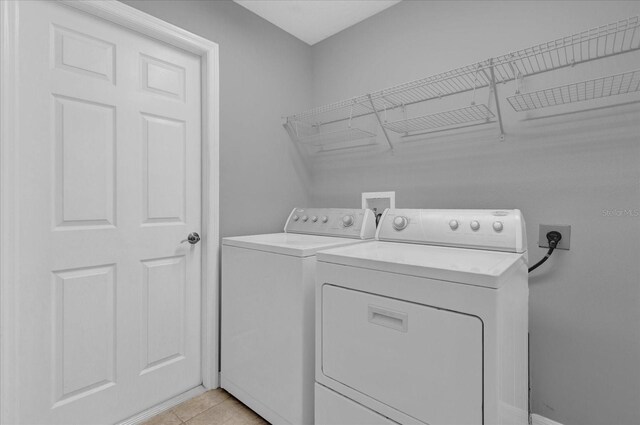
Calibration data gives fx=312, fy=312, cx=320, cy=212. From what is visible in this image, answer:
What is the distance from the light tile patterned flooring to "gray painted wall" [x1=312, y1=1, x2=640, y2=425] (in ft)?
4.88

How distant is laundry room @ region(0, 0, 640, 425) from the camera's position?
1.16 m

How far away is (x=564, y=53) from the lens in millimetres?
1442

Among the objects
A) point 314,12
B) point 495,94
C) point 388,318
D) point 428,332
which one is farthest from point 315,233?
point 314,12

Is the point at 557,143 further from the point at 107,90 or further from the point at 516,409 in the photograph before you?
the point at 107,90

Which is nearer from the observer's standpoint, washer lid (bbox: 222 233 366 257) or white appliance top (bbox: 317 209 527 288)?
white appliance top (bbox: 317 209 527 288)

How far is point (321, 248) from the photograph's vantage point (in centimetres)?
150

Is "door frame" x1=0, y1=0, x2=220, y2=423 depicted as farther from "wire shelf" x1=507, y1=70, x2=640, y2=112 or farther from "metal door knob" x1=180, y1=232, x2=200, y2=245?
"wire shelf" x1=507, y1=70, x2=640, y2=112

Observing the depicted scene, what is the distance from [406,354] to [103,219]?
1.49 meters

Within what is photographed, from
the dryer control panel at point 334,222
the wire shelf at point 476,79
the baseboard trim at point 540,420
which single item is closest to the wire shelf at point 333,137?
the wire shelf at point 476,79

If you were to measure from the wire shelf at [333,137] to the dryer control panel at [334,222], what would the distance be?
22.0 inches

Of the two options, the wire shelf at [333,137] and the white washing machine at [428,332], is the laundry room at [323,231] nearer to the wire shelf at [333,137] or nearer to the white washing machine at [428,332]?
the white washing machine at [428,332]

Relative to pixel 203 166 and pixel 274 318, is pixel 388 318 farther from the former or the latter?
pixel 203 166

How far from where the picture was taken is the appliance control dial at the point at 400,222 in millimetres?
1719

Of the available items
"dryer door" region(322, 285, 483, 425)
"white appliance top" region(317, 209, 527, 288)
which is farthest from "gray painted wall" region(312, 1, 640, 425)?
"dryer door" region(322, 285, 483, 425)
